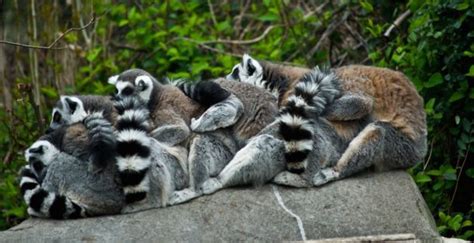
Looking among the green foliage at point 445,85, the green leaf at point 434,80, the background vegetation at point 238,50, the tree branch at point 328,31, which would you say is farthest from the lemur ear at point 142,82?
the tree branch at point 328,31

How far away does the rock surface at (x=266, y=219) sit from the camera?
752 centimetres

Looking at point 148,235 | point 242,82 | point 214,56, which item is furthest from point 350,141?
point 214,56

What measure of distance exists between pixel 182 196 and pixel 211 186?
262 mm

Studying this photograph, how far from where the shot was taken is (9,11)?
12312mm

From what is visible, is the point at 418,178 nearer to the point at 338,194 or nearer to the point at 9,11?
the point at 338,194

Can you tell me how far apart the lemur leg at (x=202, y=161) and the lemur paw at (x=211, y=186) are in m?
0.03

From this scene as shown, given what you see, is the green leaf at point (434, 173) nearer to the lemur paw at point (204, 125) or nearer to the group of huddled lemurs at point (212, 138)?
the group of huddled lemurs at point (212, 138)

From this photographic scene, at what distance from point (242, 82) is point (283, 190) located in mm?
1157

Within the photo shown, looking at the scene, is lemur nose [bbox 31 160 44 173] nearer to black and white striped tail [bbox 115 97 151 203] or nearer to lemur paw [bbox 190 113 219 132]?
black and white striped tail [bbox 115 97 151 203]

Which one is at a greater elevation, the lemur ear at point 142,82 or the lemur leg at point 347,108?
the lemur ear at point 142,82

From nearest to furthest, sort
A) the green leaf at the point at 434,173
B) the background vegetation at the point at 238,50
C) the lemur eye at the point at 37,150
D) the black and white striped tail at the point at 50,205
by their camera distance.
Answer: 1. the black and white striped tail at the point at 50,205
2. the lemur eye at the point at 37,150
3. the green leaf at the point at 434,173
4. the background vegetation at the point at 238,50

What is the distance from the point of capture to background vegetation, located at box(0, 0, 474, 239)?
33.7 feet

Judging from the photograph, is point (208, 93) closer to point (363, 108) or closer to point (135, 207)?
point (135, 207)

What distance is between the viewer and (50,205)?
7.60 metres
